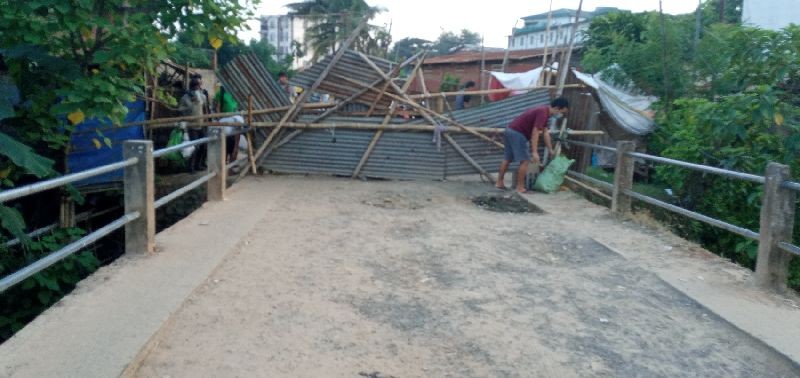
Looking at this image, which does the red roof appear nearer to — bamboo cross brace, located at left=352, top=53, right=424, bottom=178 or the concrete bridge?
bamboo cross brace, located at left=352, top=53, right=424, bottom=178

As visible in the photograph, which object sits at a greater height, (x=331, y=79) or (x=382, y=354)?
(x=331, y=79)

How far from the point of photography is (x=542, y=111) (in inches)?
387

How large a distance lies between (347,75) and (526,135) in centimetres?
309

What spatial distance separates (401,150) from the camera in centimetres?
1095

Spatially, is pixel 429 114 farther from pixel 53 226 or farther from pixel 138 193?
pixel 138 193

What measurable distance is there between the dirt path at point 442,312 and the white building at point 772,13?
50.6 ft

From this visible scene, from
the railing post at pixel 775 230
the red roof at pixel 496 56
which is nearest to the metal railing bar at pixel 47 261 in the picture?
the railing post at pixel 775 230

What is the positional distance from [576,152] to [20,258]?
808cm

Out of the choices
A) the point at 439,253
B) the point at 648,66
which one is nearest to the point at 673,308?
the point at 439,253

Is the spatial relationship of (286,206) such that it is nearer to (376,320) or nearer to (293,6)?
(376,320)

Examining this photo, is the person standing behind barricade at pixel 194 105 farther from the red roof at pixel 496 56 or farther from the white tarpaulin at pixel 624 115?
the red roof at pixel 496 56

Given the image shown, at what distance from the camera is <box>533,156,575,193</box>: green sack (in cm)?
1014

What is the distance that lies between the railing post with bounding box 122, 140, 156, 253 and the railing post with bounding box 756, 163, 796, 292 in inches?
198

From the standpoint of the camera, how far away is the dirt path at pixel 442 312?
3729 millimetres
